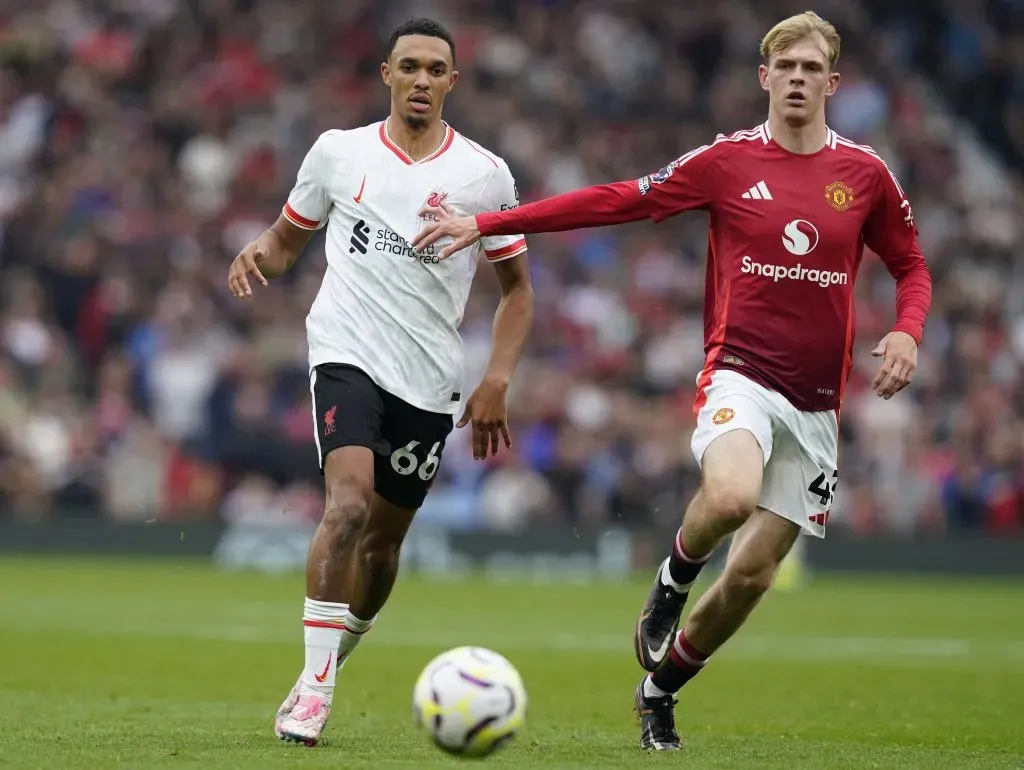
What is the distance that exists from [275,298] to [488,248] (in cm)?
1425

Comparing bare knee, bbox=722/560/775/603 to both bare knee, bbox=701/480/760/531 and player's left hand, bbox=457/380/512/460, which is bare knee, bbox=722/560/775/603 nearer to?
bare knee, bbox=701/480/760/531

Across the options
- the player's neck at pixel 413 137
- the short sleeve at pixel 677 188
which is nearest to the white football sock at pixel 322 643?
the player's neck at pixel 413 137

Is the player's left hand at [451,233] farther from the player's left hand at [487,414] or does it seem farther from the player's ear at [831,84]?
the player's ear at [831,84]

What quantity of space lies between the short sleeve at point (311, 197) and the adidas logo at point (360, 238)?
0.27 metres

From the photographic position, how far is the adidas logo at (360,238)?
8.12 metres

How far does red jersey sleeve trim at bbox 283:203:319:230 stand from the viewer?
27.4ft

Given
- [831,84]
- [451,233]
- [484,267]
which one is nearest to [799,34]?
[831,84]

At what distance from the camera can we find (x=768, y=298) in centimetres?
791

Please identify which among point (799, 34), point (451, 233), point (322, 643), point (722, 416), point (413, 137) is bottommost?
point (322, 643)

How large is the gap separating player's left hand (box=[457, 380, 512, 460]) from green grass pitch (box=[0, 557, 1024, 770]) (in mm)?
1365

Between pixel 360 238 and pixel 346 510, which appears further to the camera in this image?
pixel 360 238

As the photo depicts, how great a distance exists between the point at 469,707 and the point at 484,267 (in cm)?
1609

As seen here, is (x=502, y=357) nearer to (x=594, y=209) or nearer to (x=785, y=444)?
(x=594, y=209)

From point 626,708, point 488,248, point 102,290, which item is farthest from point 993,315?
point 488,248
